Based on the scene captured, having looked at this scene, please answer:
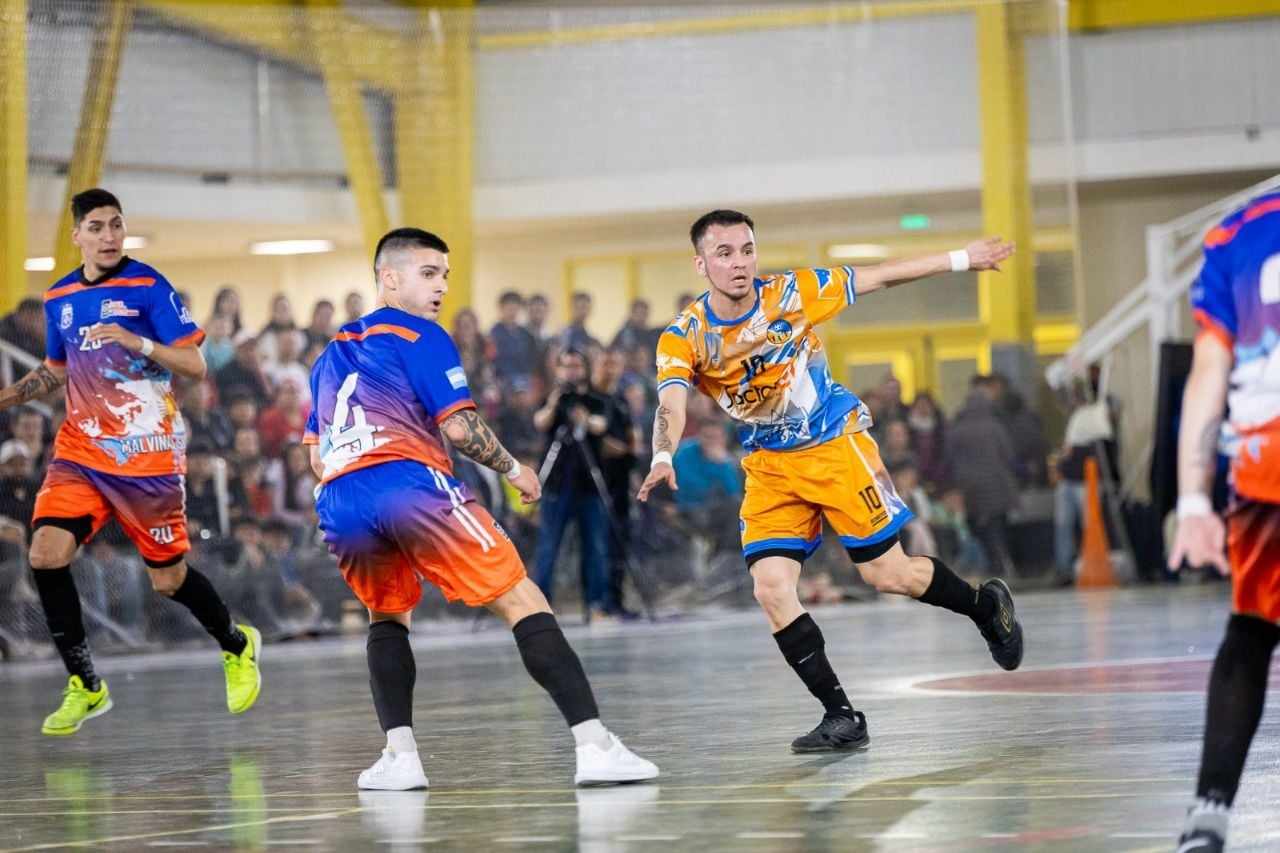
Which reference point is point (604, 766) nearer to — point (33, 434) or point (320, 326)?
point (33, 434)

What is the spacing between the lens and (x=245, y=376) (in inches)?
679

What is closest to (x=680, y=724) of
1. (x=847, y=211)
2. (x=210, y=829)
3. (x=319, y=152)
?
(x=210, y=829)

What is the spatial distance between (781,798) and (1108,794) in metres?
0.88

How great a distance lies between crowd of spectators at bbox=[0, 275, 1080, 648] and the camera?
16078 mm

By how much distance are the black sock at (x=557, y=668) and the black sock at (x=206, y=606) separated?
3.47 m

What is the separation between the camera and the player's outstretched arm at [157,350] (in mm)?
8234

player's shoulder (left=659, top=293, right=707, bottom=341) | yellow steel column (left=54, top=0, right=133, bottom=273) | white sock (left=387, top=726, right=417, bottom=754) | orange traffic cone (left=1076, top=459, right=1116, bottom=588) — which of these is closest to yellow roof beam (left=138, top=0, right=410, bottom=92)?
yellow steel column (left=54, top=0, right=133, bottom=273)

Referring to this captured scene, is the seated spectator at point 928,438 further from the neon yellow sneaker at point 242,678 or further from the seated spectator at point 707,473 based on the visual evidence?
the neon yellow sneaker at point 242,678

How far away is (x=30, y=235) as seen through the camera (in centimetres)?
1698

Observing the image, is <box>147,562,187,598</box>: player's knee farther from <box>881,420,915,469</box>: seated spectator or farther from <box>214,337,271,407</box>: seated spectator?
<box>881,420,915,469</box>: seated spectator

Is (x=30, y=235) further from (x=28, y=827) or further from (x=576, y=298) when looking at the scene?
(x=28, y=827)

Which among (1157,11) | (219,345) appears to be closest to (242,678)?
(219,345)

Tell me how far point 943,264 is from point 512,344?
1274 cm

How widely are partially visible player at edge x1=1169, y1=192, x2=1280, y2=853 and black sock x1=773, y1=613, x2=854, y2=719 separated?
8.85 feet
